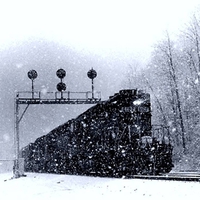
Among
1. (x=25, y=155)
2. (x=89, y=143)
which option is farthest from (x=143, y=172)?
(x=25, y=155)

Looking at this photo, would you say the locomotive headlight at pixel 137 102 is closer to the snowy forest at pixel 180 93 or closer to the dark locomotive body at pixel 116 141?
the dark locomotive body at pixel 116 141

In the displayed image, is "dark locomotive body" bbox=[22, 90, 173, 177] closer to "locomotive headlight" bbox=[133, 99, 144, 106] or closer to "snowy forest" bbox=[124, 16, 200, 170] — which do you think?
"locomotive headlight" bbox=[133, 99, 144, 106]

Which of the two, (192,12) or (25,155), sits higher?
(192,12)

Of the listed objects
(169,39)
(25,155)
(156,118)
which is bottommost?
(25,155)

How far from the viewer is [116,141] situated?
17.2 metres

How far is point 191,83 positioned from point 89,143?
13.0 metres

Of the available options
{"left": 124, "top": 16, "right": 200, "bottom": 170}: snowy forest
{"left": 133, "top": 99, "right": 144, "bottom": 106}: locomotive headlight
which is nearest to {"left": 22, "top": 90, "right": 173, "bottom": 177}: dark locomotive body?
{"left": 133, "top": 99, "right": 144, "bottom": 106}: locomotive headlight

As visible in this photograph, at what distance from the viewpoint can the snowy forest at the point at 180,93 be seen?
A: 28.0m

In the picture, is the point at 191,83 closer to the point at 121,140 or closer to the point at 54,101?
the point at 54,101

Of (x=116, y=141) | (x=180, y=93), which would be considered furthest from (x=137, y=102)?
(x=180, y=93)

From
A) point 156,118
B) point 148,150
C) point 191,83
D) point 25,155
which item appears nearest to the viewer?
point 148,150

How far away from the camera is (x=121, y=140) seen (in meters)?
17.2

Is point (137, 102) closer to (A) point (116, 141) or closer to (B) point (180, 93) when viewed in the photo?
(A) point (116, 141)

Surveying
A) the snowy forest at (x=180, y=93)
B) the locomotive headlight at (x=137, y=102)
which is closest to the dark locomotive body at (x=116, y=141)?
the locomotive headlight at (x=137, y=102)
